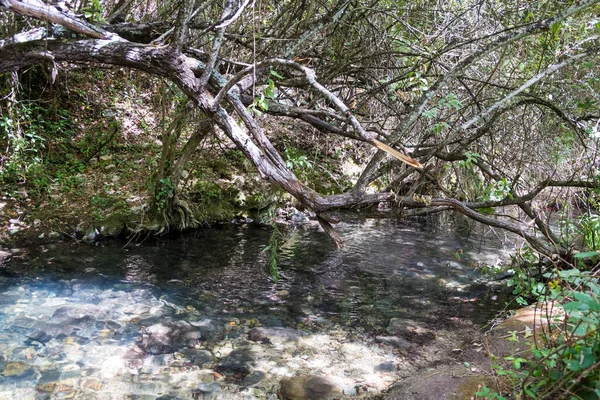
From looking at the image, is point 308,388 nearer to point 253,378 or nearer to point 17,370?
point 253,378

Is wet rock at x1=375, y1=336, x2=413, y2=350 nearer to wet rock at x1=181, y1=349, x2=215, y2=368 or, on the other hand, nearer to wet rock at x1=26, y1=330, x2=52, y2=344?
wet rock at x1=181, y1=349, x2=215, y2=368

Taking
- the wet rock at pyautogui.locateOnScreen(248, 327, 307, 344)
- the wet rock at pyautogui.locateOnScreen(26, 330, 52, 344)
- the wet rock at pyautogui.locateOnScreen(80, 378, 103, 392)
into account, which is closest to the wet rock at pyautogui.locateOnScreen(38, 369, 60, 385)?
the wet rock at pyautogui.locateOnScreen(80, 378, 103, 392)

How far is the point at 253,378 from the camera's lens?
12.0 ft

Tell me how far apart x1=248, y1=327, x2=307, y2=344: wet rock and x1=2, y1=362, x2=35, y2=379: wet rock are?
1.90 m

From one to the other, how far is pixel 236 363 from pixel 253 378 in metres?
0.28

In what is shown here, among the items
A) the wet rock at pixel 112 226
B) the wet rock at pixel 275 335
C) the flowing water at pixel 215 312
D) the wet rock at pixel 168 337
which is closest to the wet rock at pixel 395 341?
the flowing water at pixel 215 312

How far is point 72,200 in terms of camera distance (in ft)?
23.4

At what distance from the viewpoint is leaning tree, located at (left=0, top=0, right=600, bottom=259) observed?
4.22 m

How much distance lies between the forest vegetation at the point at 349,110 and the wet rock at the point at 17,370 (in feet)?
8.60

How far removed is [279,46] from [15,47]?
319 centimetres

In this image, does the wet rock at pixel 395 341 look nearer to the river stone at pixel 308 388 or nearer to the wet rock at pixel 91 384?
the river stone at pixel 308 388

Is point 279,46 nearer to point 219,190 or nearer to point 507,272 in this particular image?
point 219,190

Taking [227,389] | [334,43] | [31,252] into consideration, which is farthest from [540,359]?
[31,252]

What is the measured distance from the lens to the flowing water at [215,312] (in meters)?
3.57
